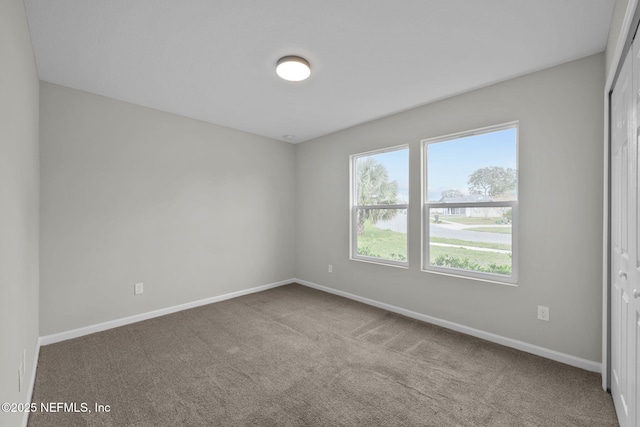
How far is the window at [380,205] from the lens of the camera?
371cm

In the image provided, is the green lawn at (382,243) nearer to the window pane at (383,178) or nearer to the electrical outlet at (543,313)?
the window pane at (383,178)

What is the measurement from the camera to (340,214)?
4.39 meters

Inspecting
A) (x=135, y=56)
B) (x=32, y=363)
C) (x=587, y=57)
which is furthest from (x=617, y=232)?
(x=32, y=363)

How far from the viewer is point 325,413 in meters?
1.84

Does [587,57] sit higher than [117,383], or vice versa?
[587,57]

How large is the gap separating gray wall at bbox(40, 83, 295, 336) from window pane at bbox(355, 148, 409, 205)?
4.97 ft

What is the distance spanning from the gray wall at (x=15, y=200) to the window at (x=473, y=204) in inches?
135

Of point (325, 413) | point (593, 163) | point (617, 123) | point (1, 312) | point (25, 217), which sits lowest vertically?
point (325, 413)

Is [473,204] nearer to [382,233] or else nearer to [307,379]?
[382,233]

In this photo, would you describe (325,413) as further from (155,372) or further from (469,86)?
(469,86)

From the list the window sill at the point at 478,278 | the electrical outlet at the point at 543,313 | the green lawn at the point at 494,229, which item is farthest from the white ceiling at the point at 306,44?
the electrical outlet at the point at 543,313

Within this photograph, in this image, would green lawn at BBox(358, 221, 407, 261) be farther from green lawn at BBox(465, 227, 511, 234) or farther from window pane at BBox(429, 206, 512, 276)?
green lawn at BBox(465, 227, 511, 234)

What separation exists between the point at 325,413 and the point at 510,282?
2.13 m

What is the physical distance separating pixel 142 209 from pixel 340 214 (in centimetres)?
264
